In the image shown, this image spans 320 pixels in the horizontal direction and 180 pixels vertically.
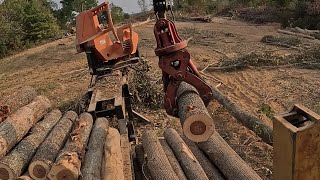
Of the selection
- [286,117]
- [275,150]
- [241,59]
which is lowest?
[241,59]

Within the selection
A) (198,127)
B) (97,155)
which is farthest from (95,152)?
(198,127)

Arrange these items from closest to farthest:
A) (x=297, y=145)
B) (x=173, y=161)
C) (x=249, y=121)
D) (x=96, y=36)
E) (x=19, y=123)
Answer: (x=297, y=145) < (x=173, y=161) < (x=19, y=123) < (x=249, y=121) < (x=96, y=36)

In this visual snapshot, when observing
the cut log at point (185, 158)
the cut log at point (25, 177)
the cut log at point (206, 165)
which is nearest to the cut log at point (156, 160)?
the cut log at point (185, 158)

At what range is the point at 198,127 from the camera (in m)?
4.05

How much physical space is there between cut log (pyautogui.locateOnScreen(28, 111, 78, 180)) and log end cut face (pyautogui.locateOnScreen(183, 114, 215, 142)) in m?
2.17

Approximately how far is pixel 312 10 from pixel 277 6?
6.55 meters

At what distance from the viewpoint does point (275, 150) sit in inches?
103

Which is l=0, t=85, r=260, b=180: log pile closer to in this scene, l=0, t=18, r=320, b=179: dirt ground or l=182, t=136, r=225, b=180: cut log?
l=182, t=136, r=225, b=180: cut log

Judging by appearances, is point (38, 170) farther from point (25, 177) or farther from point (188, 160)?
point (188, 160)

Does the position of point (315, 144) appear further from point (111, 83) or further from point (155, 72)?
point (155, 72)

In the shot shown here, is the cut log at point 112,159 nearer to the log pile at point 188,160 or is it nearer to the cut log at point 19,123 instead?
the log pile at point 188,160

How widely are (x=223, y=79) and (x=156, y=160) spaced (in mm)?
6653

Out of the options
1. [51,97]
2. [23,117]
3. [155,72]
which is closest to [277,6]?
[155,72]

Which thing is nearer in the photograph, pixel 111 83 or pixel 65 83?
pixel 111 83
